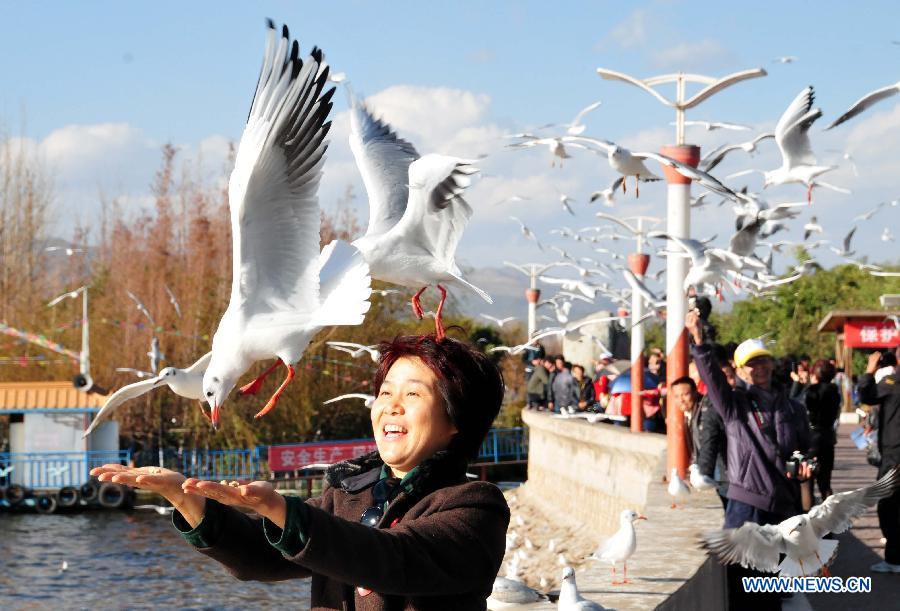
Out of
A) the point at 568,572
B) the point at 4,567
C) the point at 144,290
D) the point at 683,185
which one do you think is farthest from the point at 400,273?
the point at 144,290

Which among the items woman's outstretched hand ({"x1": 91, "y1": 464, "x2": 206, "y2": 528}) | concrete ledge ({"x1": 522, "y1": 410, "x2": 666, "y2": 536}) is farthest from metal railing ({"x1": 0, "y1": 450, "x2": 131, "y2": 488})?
woman's outstretched hand ({"x1": 91, "y1": 464, "x2": 206, "y2": 528})

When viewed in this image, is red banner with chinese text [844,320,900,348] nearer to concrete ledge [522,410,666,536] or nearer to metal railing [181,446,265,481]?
concrete ledge [522,410,666,536]

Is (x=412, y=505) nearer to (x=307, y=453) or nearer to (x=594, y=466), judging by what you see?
(x=594, y=466)

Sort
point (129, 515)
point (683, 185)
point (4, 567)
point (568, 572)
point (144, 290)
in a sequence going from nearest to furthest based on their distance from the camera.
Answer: point (568, 572)
point (683, 185)
point (4, 567)
point (129, 515)
point (144, 290)

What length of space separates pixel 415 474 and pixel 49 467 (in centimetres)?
2248

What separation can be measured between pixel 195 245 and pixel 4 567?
11.8 meters

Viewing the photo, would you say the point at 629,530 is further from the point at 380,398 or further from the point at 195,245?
the point at 195,245

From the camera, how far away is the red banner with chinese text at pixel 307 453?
75.0 ft

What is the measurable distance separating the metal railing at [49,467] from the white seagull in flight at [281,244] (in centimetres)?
2070

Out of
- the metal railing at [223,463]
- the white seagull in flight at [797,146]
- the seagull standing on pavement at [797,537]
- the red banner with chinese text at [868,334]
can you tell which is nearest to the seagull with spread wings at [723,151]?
the white seagull in flight at [797,146]

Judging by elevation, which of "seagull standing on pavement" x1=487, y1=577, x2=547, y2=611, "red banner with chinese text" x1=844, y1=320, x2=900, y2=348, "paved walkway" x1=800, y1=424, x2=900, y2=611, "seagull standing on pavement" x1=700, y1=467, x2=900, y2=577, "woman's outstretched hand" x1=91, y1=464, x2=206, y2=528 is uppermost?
"red banner with chinese text" x1=844, y1=320, x2=900, y2=348

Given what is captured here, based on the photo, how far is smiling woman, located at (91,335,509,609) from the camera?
2.00 meters

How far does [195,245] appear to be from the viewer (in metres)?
28.6

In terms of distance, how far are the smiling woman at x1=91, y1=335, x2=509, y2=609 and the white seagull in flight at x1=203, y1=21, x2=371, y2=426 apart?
469 mm
